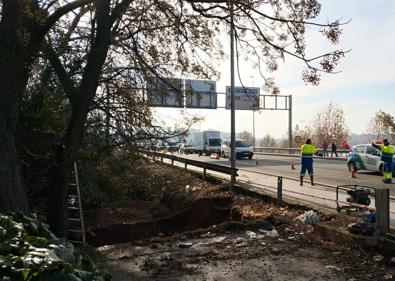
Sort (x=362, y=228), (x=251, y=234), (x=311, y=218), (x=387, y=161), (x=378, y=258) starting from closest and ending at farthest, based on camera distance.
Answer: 1. (x=378, y=258)
2. (x=362, y=228)
3. (x=251, y=234)
4. (x=311, y=218)
5. (x=387, y=161)

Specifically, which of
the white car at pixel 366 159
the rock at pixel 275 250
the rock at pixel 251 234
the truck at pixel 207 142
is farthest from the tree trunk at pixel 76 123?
the truck at pixel 207 142

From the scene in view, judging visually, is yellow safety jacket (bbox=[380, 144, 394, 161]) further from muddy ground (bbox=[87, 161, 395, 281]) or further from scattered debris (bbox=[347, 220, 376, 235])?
scattered debris (bbox=[347, 220, 376, 235])

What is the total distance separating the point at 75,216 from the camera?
43.5 ft

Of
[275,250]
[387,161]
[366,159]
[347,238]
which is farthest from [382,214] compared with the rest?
[366,159]

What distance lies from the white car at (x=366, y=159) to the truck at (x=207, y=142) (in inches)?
1078

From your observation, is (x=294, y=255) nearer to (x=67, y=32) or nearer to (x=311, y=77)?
(x=311, y=77)

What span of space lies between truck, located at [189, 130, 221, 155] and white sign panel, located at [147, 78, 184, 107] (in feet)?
126

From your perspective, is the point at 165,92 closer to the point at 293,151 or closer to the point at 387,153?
the point at 387,153

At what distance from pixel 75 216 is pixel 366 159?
650 inches

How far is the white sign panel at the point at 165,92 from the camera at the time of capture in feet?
42.6

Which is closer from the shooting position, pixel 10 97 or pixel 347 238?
pixel 347 238

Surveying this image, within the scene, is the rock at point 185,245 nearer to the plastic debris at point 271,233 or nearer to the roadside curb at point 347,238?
the plastic debris at point 271,233

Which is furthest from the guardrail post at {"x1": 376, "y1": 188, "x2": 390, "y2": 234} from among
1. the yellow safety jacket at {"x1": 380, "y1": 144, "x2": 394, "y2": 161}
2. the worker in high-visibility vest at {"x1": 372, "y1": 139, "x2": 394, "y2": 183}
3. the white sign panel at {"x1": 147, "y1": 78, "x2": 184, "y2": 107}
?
the yellow safety jacket at {"x1": 380, "y1": 144, "x2": 394, "y2": 161}

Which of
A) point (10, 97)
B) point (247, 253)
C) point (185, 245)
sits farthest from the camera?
point (185, 245)
